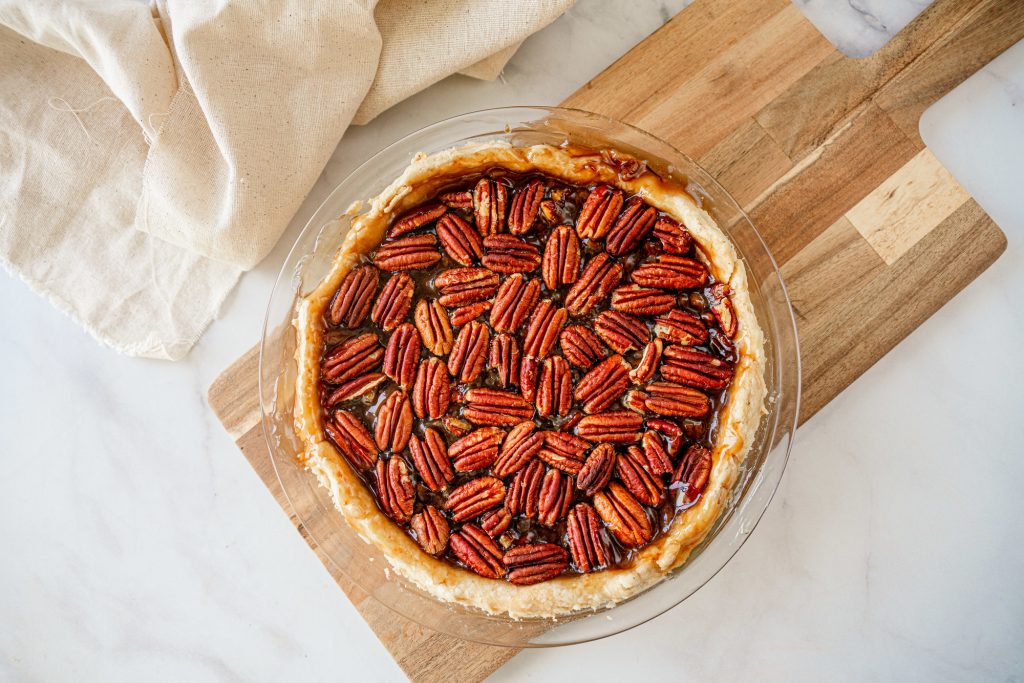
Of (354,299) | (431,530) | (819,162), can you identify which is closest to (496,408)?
(431,530)

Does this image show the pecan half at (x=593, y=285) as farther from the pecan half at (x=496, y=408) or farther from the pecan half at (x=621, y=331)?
the pecan half at (x=496, y=408)

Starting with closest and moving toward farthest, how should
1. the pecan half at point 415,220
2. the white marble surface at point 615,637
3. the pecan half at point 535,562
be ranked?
the pecan half at point 535,562 → the pecan half at point 415,220 → the white marble surface at point 615,637

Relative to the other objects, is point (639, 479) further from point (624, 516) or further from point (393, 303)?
point (393, 303)

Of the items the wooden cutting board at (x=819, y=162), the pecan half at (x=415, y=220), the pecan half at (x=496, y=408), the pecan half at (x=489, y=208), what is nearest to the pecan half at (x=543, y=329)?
the pecan half at (x=496, y=408)

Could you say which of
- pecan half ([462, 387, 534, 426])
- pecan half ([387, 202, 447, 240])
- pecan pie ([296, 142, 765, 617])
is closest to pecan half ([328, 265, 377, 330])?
pecan pie ([296, 142, 765, 617])

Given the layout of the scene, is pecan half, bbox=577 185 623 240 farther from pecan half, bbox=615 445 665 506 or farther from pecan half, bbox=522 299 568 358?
pecan half, bbox=615 445 665 506

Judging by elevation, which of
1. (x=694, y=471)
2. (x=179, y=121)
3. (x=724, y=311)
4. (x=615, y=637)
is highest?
(x=179, y=121)
